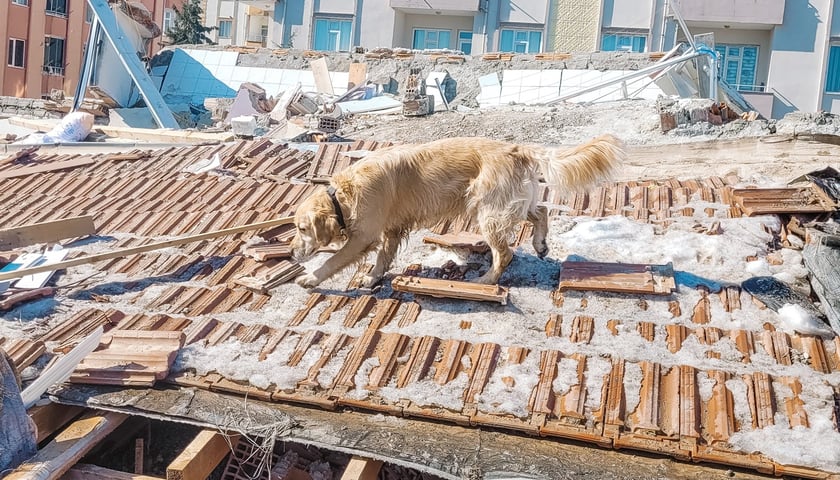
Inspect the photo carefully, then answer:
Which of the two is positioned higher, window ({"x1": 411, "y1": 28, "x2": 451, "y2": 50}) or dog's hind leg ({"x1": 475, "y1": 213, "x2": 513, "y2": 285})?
window ({"x1": 411, "y1": 28, "x2": 451, "y2": 50})

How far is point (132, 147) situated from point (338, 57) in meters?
8.71

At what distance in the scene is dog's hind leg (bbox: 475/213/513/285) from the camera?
5086 millimetres

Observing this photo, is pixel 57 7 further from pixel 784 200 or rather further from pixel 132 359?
pixel 784 200

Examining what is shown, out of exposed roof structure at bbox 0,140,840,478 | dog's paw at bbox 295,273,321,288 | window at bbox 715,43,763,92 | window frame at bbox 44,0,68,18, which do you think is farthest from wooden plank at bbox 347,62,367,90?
window frame at bbox 44,0,68,18

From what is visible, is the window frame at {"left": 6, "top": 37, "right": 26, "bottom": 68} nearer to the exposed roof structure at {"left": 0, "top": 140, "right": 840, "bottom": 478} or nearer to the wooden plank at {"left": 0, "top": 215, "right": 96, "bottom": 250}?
the exposed roof structure at {"left": 0, "top": 140, "right": 840, "bottom": 478}

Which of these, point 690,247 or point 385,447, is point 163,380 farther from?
point 690,247

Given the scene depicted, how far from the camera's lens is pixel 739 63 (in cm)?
2644

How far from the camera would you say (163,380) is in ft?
13.6

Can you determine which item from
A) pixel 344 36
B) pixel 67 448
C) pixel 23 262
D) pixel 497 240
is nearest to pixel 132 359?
pixel 67 448

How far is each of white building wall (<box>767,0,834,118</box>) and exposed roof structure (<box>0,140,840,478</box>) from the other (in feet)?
70.8

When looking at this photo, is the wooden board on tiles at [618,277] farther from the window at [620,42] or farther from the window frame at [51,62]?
the window frame at [51,62]

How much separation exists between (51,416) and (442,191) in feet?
9.65

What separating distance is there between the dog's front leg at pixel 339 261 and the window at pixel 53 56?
31.1 metres

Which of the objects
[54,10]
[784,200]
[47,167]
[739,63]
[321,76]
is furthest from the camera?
[54,10]
